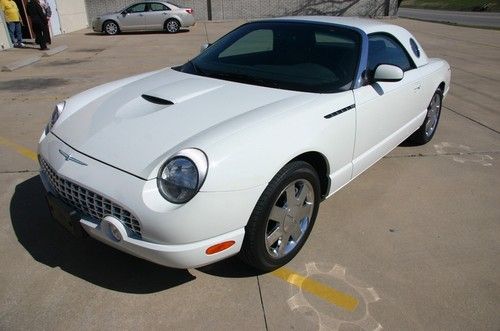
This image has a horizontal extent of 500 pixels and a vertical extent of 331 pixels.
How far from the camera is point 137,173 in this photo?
2.02 m

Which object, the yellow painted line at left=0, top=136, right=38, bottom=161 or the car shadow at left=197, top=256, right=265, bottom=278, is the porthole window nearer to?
the car shadow at left=197, top=256, right=265, bottom=278

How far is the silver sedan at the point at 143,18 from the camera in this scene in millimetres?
17453

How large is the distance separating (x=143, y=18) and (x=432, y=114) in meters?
15.8

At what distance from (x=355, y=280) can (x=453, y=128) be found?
12.3 ft

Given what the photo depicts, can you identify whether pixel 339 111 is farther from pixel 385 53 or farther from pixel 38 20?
pixel 38 20

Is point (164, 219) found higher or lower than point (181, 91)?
lower

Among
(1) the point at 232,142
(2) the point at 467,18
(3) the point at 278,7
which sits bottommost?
(2) the point at 467,18

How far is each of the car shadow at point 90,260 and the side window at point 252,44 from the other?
193 centimetres

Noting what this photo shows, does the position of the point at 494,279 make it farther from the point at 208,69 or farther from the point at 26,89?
the point at 26,89

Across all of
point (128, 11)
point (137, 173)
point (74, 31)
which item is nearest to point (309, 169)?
point (137, 173)

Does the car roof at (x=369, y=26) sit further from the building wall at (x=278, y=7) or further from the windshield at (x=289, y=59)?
the building wall at (x=278, y=7)

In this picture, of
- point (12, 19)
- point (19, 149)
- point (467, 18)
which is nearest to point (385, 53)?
point (19, 149)

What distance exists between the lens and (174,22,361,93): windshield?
2.87 m

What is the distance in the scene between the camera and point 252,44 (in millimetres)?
3631
